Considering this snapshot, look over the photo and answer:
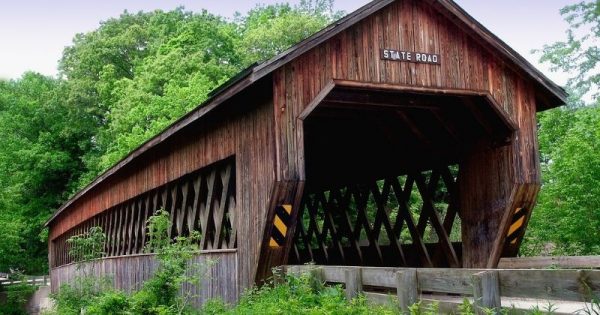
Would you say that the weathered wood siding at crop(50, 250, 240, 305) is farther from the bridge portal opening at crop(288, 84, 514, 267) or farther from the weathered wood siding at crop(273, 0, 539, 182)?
the bridge portal opening at crop(288, 84, 514, 267)

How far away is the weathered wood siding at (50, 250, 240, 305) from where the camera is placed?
10.3 m

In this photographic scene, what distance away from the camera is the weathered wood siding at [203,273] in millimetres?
10274

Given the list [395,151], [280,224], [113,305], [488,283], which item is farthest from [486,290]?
[395,151]

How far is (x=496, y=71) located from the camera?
10.6 meters

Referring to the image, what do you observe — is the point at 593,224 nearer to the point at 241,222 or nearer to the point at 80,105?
the point at 241,222

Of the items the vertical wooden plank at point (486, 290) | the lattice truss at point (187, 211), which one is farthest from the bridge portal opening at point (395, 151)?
the vertical wooden plank at point (486, 290)

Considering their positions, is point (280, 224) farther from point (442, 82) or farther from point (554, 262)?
point (554, 262)

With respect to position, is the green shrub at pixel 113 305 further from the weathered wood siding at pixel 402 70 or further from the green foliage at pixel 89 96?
the green foliage at pixel 89 96

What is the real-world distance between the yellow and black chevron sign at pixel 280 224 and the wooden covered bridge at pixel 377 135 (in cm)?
2

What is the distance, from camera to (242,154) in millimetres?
10195

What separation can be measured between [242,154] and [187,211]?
3460 mm

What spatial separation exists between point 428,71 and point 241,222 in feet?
11.8

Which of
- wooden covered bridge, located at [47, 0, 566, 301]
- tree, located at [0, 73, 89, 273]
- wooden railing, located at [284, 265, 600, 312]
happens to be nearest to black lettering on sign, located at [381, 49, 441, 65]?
wooden covered bridge, located at [47, 0, 566, 301]

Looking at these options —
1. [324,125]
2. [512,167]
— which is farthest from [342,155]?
[512,167]
